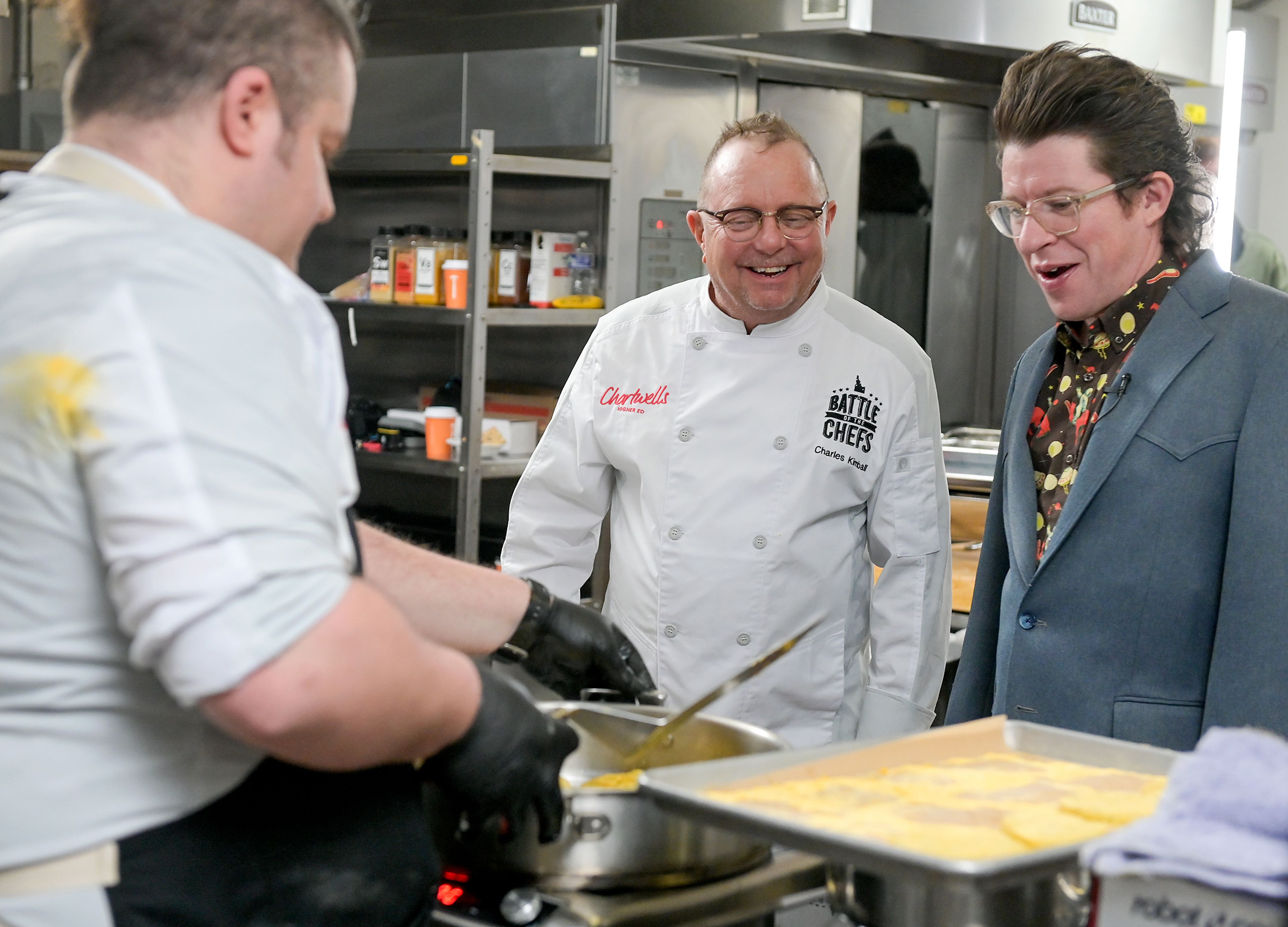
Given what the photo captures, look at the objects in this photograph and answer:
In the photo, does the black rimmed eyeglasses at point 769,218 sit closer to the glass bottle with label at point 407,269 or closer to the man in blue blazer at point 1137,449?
the man in blue blazer at point 1137,449

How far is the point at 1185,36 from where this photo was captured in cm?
429

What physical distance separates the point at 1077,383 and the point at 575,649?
31.7 inches

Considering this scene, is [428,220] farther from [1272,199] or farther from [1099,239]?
[1272,199]

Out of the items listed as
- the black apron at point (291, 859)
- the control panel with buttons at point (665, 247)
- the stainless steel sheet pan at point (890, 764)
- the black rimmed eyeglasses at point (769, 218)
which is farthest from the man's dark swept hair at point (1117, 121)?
the control panel with buttons at point (665, 247)

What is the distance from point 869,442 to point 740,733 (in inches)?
37.0

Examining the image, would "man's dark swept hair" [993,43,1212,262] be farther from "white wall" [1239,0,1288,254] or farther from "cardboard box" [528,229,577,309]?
"white wall" [1239,0,1288,254]

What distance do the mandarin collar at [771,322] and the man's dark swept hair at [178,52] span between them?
1.33m

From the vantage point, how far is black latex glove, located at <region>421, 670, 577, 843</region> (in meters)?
1.03

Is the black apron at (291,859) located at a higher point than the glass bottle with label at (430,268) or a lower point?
lower

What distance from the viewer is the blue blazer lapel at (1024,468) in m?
1.78

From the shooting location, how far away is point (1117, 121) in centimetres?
172

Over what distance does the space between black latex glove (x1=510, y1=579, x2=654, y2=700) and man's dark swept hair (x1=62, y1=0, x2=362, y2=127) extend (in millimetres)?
654

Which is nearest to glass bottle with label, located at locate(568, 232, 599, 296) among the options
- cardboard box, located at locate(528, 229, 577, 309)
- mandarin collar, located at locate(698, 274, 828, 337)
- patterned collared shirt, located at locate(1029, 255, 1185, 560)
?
cardboard box, located at locate(528, 229, 577, 309)

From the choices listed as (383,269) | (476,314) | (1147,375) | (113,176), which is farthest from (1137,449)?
(383,269)
